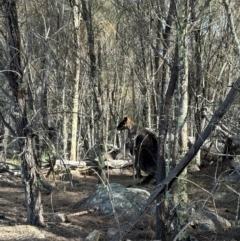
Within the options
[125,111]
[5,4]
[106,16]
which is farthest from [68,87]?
[5,4]

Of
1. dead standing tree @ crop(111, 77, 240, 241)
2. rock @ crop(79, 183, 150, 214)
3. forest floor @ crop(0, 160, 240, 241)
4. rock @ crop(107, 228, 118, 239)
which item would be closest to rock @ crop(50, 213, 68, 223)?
forest floor @ crop(0, 160, 240, 241)

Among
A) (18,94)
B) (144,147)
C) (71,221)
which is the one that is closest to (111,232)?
(71,221)

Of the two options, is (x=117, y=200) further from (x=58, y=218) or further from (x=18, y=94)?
(x=18, y=94)

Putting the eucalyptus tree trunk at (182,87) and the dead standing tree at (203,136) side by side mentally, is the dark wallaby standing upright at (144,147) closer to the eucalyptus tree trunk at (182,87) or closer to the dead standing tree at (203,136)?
the eucalyptus tree trunk at (182,87)

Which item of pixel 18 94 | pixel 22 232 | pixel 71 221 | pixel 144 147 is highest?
pixel 18 94

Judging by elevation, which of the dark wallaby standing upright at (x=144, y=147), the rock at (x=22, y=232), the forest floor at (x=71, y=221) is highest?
the dark wallaby standing upright at (x=144, y=147)

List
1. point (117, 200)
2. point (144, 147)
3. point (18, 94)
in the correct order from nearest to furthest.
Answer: point (18, 94) → point (117, 200) → point (144, 147)

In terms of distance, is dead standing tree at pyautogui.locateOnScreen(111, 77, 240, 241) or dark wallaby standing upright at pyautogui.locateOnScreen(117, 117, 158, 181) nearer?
dead standing tree at pyautogui.locateOnScreen(111, 77, 240, 241)

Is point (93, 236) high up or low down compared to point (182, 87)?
down

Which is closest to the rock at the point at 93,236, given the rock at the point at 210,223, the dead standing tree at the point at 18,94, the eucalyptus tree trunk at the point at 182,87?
the dead standing tree at the point at 18,94

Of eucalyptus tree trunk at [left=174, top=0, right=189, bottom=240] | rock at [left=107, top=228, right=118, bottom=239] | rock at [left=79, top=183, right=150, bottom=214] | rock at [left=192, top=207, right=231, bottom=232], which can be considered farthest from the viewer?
rock at [left=79, top=183, right=150, bottom=214]

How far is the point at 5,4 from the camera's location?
277 inches

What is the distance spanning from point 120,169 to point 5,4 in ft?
30.6

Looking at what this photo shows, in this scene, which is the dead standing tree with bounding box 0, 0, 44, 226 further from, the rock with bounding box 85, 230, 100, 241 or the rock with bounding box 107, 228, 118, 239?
the rock with bounding box 107, 228, 118, 239
